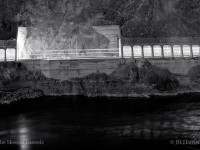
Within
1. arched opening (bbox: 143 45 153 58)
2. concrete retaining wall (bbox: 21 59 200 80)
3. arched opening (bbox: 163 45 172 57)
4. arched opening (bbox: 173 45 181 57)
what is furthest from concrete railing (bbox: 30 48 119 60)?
arched opening (bbox: 173 45 181 57)

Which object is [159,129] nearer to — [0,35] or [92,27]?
[92,27]

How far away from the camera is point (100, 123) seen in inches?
1116

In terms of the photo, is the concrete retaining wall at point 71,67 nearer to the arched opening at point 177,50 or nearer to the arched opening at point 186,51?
the arched opening at point 177,50

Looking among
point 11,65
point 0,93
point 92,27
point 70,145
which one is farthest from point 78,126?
point 92,27

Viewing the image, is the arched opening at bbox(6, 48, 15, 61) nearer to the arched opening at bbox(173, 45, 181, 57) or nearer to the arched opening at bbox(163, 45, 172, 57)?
the arched opening at bbox(163, 45, 172, 57)

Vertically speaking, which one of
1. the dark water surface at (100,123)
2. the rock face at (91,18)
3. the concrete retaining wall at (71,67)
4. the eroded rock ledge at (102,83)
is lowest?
the dark water surface at (100,123)

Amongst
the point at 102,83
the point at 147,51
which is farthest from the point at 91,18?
the point at 102,83

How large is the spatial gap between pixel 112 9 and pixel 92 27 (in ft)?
21.1

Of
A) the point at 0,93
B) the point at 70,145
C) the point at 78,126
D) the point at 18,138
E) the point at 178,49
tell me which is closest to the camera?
the point at 70,145

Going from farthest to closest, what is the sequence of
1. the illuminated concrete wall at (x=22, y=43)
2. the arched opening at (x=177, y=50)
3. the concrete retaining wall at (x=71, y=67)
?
the arched opening at (x=177, y=50) → the illuminated concrete wall at (x=22, y=43) → the concrete retaining wall at (x=71, y=67)

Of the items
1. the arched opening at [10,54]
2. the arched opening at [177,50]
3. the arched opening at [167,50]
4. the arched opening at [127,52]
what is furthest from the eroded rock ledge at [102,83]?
the arched opening at [177,50]

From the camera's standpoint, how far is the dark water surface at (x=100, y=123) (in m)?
22.5

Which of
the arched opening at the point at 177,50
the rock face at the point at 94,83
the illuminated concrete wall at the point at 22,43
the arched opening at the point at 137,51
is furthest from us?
the arched opening at the point at 177,50

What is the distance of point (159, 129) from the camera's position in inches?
1014
